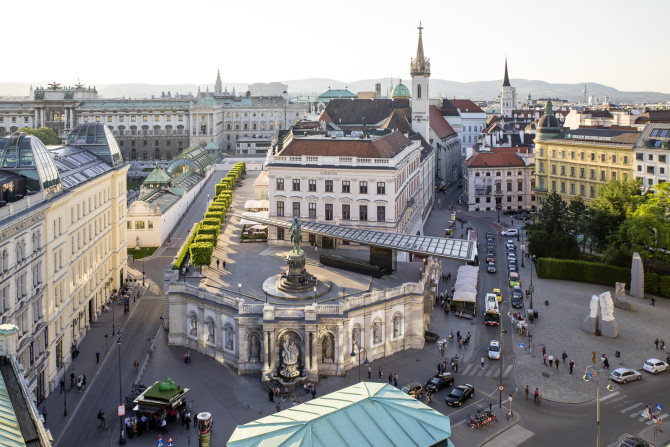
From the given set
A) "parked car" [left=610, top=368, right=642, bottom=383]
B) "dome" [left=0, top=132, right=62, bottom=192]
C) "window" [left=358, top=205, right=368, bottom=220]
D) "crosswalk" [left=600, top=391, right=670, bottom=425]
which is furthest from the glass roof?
"dome" [left=0, top=132, right=62, bottom=192]

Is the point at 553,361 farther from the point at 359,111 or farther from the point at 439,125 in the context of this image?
the point at 439,125

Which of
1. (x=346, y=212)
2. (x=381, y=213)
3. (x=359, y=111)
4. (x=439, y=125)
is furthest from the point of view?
(x=439, y=125)

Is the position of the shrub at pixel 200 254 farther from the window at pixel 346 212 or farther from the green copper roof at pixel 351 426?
the green copper roof at pixel 351 426

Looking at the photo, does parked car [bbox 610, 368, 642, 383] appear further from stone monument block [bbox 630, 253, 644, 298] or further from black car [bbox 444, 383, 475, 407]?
stone monument block [bbox 630, 253, 644, 298]

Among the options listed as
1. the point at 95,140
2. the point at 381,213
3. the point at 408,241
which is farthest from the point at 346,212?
the point at 95,140

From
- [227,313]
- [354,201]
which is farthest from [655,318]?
[227,313]

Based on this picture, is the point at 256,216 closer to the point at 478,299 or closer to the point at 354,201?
the point at 354,201
